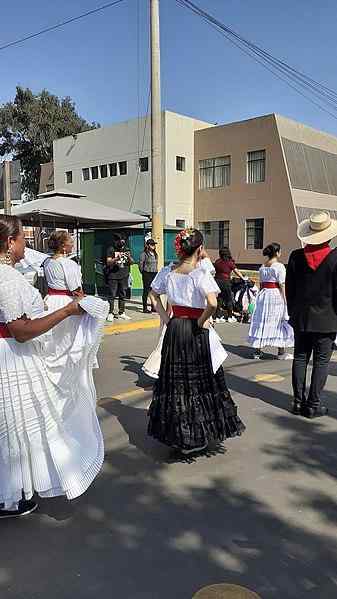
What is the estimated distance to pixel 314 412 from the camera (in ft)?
16.0

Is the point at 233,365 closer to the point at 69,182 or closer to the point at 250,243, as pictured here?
the point at 250,243

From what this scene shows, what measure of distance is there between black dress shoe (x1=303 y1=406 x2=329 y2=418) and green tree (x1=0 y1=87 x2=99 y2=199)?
41134mm

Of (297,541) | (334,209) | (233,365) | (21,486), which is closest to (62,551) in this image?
(21,486)

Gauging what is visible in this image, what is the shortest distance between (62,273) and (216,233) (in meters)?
24.4

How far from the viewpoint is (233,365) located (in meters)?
7.14

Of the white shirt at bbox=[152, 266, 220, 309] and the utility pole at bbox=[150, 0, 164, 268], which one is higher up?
the utility pole at bbox=[150, 0, 164, 268]

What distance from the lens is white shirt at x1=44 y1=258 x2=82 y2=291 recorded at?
6473mm

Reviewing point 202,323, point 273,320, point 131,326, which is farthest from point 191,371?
point 131,326

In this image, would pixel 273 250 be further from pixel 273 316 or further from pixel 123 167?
pixel 123 167

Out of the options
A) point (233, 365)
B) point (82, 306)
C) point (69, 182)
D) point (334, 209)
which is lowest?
point (233, 365)

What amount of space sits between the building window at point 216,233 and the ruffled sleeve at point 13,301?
27434mm

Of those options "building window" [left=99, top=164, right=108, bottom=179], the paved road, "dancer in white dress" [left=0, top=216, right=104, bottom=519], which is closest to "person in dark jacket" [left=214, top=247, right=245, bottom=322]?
the paved road

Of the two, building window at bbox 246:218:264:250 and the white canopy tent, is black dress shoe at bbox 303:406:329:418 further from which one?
building window at bbox 246:218:264:250

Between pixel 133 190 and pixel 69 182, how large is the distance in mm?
6742
